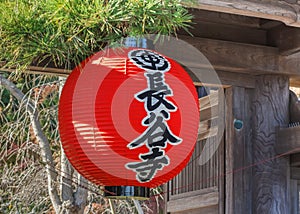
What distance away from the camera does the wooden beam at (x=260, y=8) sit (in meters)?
3.86

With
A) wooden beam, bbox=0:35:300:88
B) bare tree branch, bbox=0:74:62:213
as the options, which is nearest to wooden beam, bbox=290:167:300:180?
wooden beam, bbox=0:35:300:88

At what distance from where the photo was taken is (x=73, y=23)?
11.9 ft

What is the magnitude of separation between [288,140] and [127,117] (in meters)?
1.97

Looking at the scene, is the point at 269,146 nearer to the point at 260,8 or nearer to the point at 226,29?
the point at 226,29

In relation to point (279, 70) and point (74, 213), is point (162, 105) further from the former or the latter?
point (74, 213)

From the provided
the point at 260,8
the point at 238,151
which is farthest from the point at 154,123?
the point at 238,151

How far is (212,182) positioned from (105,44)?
1.99 meters

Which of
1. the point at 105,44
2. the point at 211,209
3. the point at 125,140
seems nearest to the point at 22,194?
the point at 211,209

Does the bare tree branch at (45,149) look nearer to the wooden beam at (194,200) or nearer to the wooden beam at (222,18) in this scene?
the wooden beam at (194,200)

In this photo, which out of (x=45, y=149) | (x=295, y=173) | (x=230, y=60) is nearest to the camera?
(x=230, y=60)

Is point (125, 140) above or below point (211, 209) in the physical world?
above

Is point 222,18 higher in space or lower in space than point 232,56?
higher

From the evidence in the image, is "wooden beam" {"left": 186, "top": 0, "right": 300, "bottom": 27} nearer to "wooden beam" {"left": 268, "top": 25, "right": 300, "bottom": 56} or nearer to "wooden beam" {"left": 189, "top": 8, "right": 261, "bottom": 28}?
"wooden beam" {"left": 268, "top": 25, "right": 300, "bottom": 56}

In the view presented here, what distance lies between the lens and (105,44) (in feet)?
12.7
